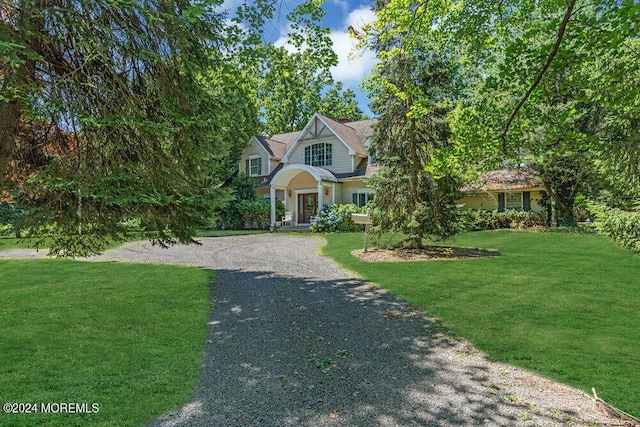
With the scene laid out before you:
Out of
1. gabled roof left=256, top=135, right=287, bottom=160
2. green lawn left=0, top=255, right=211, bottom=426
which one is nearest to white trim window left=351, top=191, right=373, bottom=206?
gabled roof left=256, top=135, right=287, bottom=160

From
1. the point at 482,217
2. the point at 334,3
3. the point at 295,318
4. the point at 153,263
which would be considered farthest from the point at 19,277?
the point at 482,217

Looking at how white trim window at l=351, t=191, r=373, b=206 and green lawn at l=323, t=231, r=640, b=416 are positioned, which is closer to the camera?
green lawn at l=323, t=231, r=640, b=416

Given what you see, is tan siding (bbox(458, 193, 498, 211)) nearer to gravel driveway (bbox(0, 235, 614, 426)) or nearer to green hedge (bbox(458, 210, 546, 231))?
green hedge (bbox(458, 210, 546, 231))

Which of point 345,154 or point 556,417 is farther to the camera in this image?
point 345,154

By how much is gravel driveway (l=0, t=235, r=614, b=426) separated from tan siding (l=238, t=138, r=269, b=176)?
68.1ft

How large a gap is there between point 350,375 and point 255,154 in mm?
25136

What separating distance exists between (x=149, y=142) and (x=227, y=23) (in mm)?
2716

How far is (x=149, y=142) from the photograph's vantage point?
6516 mm

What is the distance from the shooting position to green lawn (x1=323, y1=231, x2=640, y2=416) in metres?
A: 4.34

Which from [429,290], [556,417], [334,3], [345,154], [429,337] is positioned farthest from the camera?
[345,154]

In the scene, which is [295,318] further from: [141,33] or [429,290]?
[141,33]

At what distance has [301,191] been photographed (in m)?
25.8

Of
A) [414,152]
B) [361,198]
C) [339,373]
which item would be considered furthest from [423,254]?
[361,198]

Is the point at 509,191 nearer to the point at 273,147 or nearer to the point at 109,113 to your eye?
the point at 273,147
